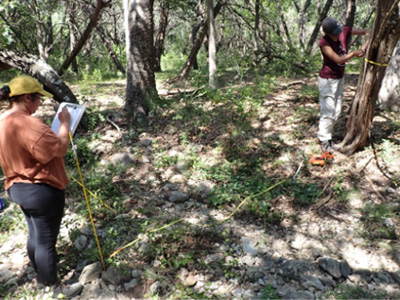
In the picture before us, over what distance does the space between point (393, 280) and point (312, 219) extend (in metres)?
1.06

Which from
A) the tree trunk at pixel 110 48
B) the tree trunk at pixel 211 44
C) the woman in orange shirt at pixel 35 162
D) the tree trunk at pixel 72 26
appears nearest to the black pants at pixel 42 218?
the woman in orange shirt at pixel 35 162

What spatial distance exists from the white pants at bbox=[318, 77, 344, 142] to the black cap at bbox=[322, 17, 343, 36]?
65 centimetres

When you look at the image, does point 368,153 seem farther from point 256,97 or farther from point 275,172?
point 256,97

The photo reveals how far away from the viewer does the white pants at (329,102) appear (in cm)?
443

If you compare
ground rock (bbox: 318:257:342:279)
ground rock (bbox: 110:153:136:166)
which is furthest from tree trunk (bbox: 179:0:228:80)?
ground rock (bbox: 318:257:342:279)

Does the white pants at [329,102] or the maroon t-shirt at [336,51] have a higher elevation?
the maroon t-shirt at [336,51]

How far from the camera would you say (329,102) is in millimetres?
4516

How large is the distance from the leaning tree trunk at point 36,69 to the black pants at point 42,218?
3388mm

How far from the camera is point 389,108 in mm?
5457

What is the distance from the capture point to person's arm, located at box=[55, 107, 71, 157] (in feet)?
8.08

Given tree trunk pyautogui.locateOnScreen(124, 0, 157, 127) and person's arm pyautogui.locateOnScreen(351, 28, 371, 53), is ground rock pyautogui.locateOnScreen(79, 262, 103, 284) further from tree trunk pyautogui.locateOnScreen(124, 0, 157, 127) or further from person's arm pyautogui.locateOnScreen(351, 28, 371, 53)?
person's arm pyautogui.locateOnScreen(351, 28, 371, 53)

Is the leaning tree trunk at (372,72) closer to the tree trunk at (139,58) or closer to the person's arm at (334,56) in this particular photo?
the person's arm at (334,56)

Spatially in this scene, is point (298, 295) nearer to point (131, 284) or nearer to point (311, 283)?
point (311, 283)

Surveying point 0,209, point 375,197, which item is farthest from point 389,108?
point 0,209
